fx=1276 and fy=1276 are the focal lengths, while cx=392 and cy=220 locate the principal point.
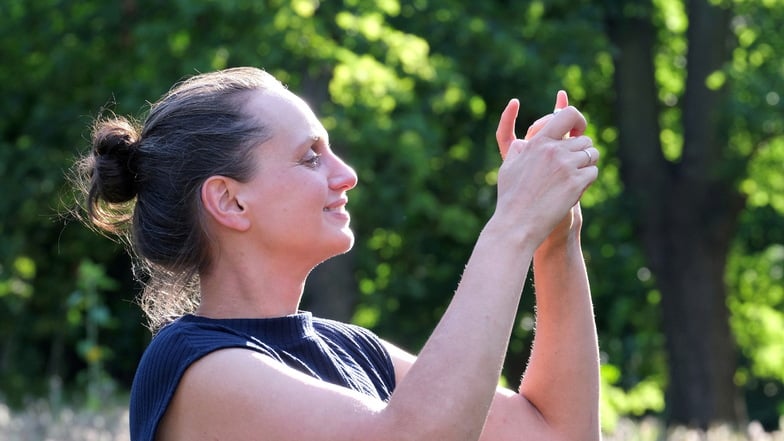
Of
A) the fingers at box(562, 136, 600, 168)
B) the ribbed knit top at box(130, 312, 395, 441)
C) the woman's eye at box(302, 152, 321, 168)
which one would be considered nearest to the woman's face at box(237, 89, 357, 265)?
the woman's eye at box(302, 152, 321, 168)

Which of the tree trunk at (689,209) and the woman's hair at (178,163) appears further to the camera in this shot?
the tree trunk at (689,209)

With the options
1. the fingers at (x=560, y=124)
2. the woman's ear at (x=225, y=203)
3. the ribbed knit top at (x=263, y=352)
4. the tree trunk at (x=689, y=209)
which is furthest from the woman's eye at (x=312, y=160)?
the tree trunk at (x=689, y=209)

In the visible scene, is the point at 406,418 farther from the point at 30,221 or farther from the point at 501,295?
the point at 30,221

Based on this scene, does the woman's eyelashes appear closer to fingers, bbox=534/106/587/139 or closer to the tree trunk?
fingers, bbox=534/106/587/139

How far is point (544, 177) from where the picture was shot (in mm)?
1875

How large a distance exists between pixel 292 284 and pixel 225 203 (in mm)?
170

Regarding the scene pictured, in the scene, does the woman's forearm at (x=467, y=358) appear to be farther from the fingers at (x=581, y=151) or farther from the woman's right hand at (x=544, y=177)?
the fingers at (x=581, y=151)

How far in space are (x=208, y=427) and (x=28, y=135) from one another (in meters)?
12.1

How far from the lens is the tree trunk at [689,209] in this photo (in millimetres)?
13641

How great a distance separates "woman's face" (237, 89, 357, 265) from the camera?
2.01 metres

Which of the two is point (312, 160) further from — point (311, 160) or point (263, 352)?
point (263, 352)

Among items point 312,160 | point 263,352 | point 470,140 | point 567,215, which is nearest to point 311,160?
point 312,160

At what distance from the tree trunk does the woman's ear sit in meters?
12.0

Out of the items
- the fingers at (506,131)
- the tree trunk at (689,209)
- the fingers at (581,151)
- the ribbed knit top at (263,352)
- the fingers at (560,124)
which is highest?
the fingers at (560,124)
